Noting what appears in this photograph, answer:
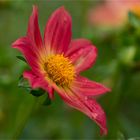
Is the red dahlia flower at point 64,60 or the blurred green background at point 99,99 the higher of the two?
the red dahlia flower at point 64,60

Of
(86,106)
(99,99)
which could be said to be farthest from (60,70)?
(99,99)

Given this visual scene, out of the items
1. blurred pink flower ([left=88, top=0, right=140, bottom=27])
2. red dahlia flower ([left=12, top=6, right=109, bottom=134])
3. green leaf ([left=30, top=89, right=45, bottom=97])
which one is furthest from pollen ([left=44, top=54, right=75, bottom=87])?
blurred pink flower ([left=88, top=0, right=140, bottom=27])

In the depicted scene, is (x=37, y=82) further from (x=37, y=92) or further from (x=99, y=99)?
(x=99, y=99)

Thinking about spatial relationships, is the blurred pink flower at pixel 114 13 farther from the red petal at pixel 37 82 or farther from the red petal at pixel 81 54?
the red petal at pixel 37 82

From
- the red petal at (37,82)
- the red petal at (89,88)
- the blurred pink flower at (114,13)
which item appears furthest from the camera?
the blurred pink flower at (114,13)

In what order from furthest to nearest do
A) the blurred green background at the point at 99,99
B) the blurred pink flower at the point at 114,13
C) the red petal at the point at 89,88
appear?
the blurred pink flower at the point at 114,13
the blurred green background at the point at 99,99
the red petal at the point at 89,88

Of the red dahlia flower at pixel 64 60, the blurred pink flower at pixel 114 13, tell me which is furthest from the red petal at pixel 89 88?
the blurred pink flower at pixel 114 13

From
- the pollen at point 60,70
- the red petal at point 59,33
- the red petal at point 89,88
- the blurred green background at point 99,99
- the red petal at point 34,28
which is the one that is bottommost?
the blurred green background at point 99,99

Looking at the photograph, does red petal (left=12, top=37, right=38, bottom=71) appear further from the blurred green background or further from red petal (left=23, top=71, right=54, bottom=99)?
the blurred green background

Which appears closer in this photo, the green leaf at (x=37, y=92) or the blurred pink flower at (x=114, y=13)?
the green leaf at (x=37, y=92)
